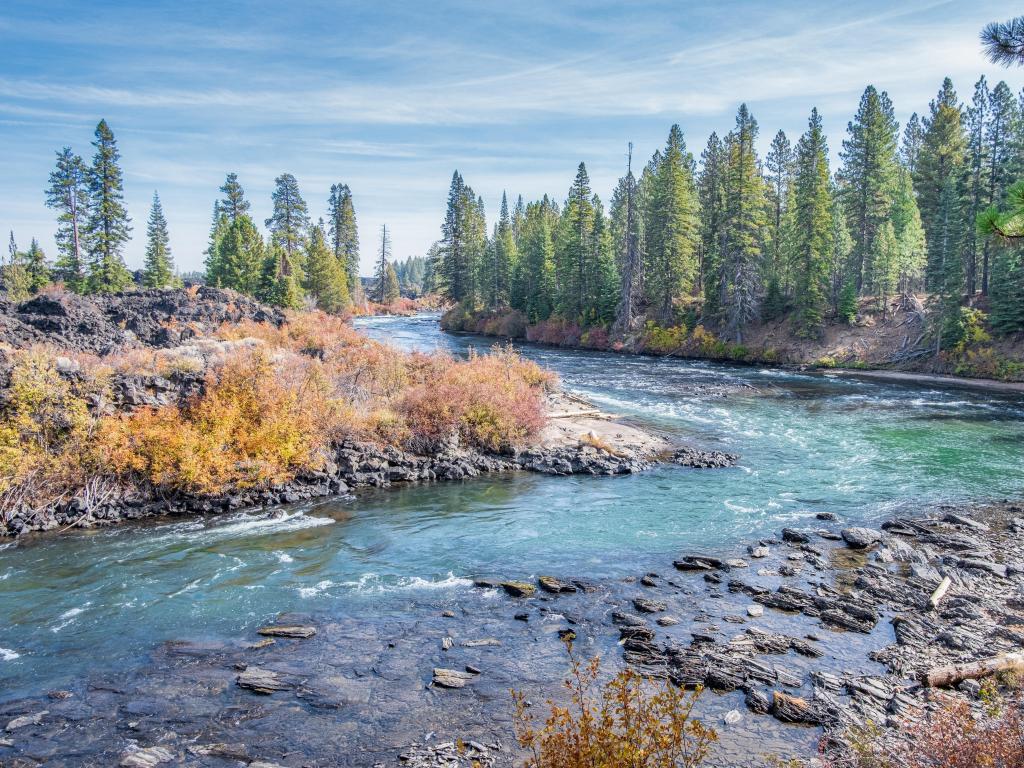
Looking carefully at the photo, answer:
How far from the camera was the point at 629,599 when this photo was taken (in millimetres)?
14125

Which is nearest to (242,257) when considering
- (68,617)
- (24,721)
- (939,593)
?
(68,617)

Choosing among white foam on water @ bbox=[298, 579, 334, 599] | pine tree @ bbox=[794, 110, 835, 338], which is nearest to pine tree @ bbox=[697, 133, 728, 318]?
pine tree @ bbox=[794, 110, 835, 338]

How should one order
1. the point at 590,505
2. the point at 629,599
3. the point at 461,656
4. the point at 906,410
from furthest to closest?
the point at 906,410 < the point at 590,505 < the point at 629,599 < the point at 461,656

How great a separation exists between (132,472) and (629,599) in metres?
15.1

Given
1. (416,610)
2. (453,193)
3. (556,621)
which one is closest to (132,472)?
(416,610)

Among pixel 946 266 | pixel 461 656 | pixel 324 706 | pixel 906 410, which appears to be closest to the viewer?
pixel 324 706

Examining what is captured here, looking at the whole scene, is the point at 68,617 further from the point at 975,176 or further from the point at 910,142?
the point at 910,142

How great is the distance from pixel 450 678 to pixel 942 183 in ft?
217

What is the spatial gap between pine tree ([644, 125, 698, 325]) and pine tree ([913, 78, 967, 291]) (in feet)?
69.8

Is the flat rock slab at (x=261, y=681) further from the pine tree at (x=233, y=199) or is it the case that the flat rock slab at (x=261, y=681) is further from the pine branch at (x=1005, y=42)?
the pine tree at (x=233, y=199)

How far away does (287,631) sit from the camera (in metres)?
12.8

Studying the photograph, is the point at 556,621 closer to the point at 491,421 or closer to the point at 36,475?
the point at 491,421

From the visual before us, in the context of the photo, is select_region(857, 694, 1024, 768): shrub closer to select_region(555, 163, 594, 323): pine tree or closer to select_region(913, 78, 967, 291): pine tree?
select_region(913, 78, 967, 291): pine tree

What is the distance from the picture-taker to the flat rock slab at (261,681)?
35.7ft
